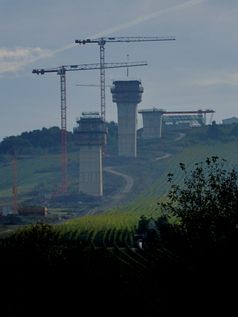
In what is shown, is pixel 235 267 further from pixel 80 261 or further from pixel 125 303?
pixel 80 261

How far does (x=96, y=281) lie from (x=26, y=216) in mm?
96857

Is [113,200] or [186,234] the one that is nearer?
[186,234]

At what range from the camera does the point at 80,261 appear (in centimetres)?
5697

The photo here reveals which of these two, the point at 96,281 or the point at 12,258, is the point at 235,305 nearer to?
the point at 96,281

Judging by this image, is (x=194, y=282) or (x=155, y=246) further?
(x=155, y=246)

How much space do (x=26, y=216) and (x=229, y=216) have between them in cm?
10925

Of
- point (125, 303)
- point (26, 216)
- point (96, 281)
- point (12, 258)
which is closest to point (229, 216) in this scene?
point (125, 303)

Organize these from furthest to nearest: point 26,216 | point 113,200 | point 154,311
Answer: point 113,200 < point 26,216 < point 154,311

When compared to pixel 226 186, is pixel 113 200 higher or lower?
lower

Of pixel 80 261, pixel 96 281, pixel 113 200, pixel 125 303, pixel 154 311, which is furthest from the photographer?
pixel 113 200

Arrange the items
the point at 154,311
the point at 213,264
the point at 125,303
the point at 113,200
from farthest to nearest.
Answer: the point at 113,200 < the point at 125,303 < the point at 154,311 < the point at 213,264

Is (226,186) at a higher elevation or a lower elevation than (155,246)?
higher

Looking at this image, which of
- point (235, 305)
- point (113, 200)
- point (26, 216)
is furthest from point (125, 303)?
point (113, 200)

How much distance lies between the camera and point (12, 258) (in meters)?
59.2
